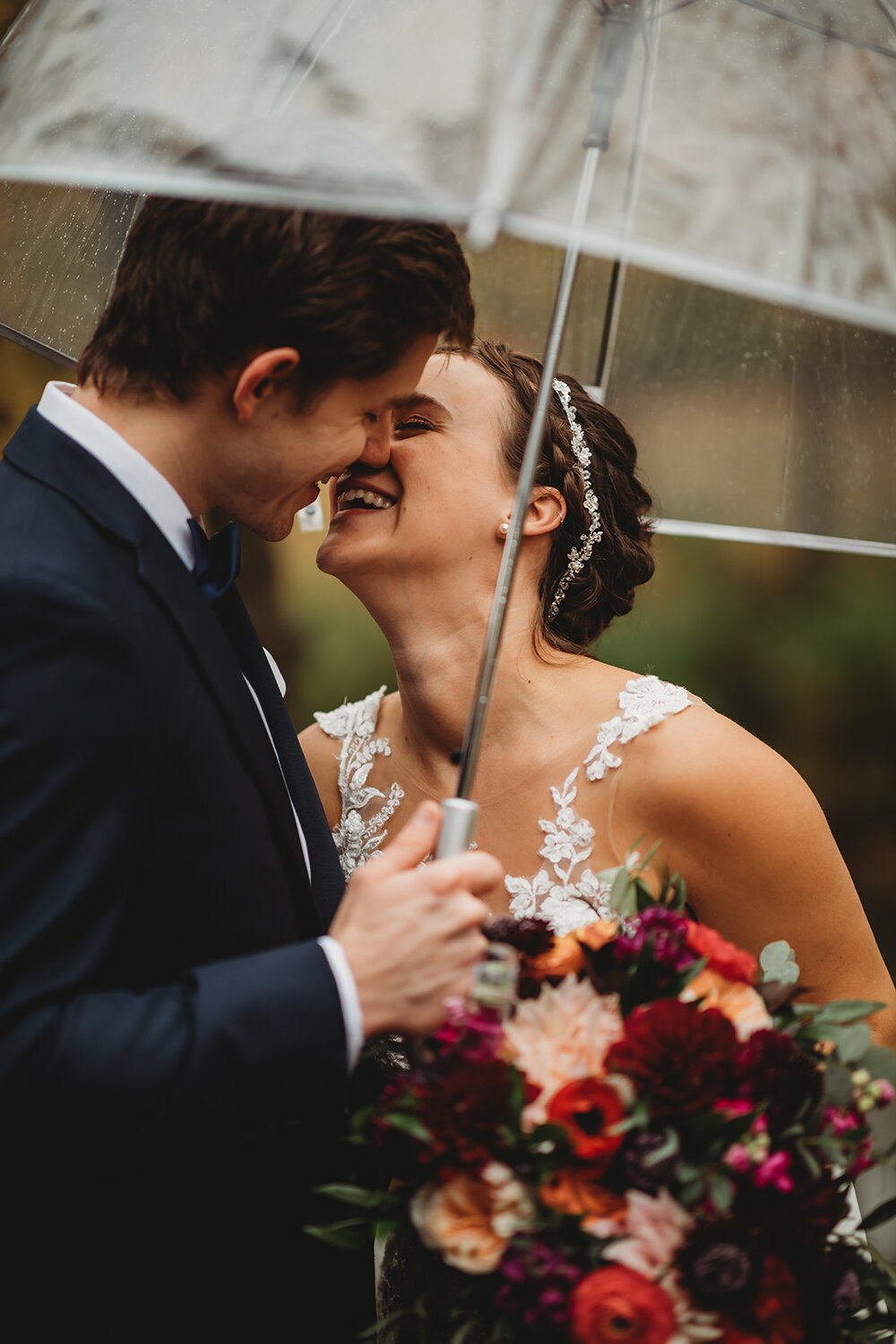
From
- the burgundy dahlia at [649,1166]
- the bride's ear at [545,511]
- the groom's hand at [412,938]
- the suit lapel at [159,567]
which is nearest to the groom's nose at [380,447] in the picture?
the bride's ear at [545,511]

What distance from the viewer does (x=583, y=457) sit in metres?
2.80

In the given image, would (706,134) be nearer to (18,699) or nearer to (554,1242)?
(18,699)

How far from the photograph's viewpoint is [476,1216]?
1285 mm

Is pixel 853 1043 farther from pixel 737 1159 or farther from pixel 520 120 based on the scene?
pixel 520 120

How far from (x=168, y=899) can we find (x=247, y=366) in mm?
795

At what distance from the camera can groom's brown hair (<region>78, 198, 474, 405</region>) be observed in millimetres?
1626

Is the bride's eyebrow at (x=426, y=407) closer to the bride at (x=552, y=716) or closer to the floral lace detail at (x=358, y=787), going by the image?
the bride at (x=552, y=716)

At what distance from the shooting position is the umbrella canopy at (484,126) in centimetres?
128

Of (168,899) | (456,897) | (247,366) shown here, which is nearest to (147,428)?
(247,366)

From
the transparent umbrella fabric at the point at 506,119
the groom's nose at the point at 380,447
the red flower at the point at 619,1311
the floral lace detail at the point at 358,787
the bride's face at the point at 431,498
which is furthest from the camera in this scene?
the floral lace detail at the point at 358,787

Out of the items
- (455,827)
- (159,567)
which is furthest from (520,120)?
(455,827)

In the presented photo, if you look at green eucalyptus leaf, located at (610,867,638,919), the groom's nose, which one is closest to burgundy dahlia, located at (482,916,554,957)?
green eucalyptus leaf, located at (610,867,638,919)

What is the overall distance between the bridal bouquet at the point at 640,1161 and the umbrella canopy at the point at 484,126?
3.09 feet

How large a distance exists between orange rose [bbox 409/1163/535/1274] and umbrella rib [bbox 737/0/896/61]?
1638mm
